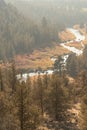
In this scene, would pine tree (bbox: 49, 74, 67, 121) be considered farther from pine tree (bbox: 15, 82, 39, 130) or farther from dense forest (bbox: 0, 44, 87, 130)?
pine tree (bbox: 15, 82, 39, 130)

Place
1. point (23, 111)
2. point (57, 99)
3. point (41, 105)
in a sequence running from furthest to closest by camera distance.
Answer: point (41, 105)
point (57, 99)
point (23, 111)

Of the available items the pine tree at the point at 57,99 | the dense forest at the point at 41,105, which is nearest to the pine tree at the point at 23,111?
the dense forest at the point at 41,105

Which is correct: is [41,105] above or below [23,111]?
above

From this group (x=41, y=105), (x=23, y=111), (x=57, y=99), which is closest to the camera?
(x=23, y=111)

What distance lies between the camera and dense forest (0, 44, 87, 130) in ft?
190

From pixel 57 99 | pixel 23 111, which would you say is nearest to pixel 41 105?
pixel 57 99

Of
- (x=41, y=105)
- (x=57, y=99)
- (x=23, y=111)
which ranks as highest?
(x=57, y=99)

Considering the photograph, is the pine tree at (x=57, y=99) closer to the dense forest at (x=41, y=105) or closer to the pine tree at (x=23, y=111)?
the dense forest at (x=41, y=105)

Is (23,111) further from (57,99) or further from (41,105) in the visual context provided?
(41,105)

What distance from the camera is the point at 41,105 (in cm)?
7800

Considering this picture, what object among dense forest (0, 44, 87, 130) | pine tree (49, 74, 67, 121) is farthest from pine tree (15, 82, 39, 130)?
pine tree (49, 74, 67, 121)

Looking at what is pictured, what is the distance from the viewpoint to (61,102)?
75.0 meters

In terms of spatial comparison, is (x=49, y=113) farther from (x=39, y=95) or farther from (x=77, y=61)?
(x=77, y=61)

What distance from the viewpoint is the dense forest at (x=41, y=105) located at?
5794cm
